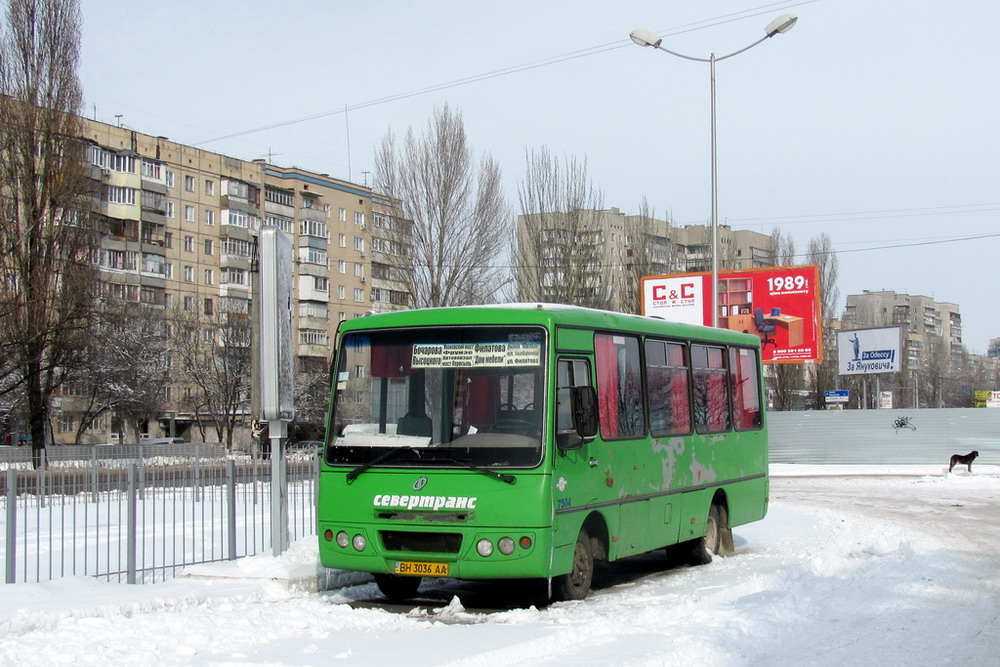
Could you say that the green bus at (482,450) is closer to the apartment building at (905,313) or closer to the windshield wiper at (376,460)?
the windshield wiper at (376,460)

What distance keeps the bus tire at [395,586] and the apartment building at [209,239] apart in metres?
51.7

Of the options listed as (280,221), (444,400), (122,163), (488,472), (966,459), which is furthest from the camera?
(280,221)

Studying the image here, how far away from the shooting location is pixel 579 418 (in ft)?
34.4

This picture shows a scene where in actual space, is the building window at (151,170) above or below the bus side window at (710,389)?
above

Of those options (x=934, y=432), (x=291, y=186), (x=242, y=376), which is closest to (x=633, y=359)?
(x=934, y=432)

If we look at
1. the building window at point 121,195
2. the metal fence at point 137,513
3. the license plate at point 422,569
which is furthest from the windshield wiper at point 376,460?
the building window at point 121,195

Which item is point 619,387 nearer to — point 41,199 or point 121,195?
point 41,199

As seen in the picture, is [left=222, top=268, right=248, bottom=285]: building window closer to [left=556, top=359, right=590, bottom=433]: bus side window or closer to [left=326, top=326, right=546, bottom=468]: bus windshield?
[left=326, top=326, right=546, bottom=468]: bus windshield

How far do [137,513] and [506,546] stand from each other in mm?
6247

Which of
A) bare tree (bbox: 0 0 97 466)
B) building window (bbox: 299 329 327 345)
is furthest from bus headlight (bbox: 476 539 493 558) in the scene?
building window (bbox: 299 329 327 345)

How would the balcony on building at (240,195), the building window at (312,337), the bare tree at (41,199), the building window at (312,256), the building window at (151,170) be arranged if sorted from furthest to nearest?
the building window at (312,256) < the building window at (312,337) < the balcony on building at (240,195) < the building window at (151,170) < the bare tree at (41,199)

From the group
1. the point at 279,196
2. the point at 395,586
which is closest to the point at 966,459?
the point at 395,586

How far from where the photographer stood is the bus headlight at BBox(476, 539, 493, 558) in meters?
9.96

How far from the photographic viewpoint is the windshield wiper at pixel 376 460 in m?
10.5
